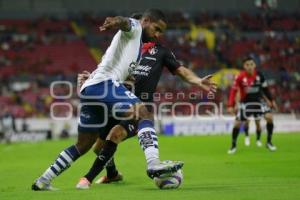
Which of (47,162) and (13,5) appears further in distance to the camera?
(13,5)

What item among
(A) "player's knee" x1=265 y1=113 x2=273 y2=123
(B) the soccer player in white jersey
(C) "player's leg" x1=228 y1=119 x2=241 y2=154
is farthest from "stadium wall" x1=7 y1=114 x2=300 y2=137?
(B) the soccer player in white jersey

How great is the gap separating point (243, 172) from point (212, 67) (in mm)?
29439

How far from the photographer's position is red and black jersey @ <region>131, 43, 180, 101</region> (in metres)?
8.98

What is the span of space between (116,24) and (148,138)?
62.1 inches

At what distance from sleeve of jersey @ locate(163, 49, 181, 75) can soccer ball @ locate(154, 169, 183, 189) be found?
1418mm

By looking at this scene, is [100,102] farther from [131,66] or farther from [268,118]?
[268,118]

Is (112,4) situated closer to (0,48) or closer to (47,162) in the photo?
(0,48)

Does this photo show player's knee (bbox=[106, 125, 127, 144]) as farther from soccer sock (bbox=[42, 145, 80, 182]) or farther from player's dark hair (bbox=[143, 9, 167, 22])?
player's dark hair (bbox=[143, 9, 167, 22])

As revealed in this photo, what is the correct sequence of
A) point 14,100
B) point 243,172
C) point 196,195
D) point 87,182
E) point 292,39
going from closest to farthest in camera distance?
point 196,195, point 87,182, point 243,172, point 14,100, point 292,39

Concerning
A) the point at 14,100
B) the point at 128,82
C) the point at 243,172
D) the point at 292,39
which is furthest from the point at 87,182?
the point at 292,39

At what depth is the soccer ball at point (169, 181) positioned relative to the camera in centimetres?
806

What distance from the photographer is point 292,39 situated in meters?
43.0

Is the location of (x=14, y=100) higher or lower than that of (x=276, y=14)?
lower

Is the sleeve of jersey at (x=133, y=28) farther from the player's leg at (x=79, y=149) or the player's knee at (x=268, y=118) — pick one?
the player's knee at (x=268, y=118)
